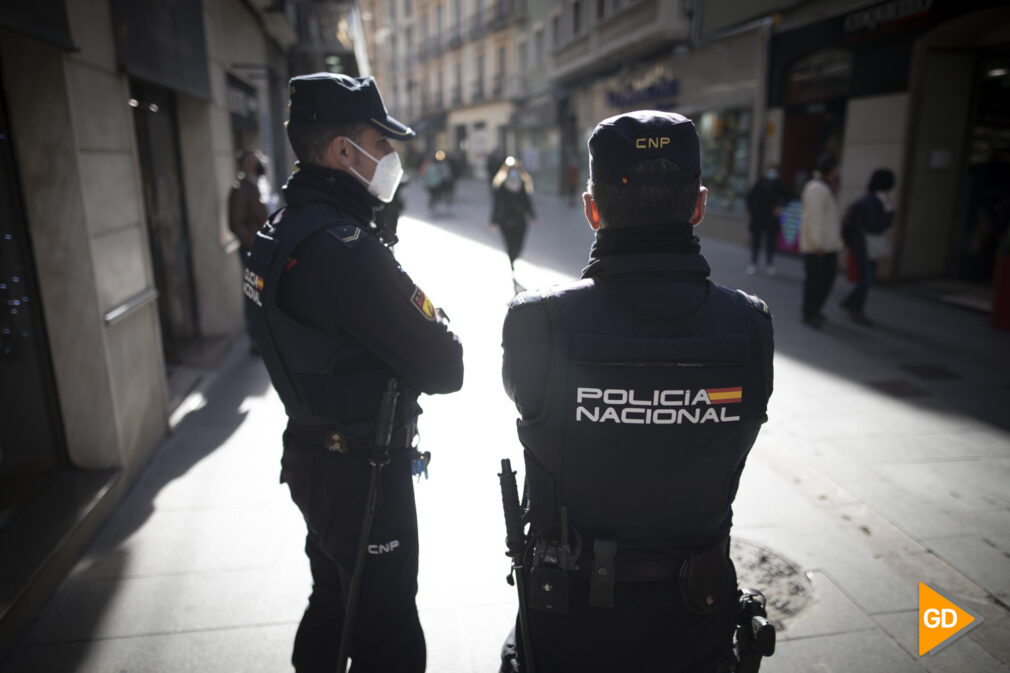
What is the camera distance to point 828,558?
3393mm

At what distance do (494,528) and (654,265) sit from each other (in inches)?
99.7

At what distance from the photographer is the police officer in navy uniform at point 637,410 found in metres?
1.47

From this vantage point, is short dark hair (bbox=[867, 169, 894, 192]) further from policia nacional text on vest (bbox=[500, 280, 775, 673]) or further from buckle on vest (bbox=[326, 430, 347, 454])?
buckle on vest (bbox=[326, 430, 347, 454])

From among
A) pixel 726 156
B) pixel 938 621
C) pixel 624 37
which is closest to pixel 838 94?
pixel 726 156

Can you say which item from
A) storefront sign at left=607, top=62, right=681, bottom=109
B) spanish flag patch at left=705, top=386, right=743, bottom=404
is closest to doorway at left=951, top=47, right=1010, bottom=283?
storefront sign at left=607, top=62, right=681, bottom=109

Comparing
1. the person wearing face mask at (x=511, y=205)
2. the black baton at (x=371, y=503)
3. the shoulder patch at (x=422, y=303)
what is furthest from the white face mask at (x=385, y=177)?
the person wearing face mask at (x=511, y=205)

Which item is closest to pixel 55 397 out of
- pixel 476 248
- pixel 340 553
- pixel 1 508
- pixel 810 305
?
pixel 1 508

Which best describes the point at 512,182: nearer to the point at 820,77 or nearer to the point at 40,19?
the point at 820,77

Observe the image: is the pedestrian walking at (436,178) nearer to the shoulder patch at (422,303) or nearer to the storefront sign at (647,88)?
the storefront sign at (647,88)

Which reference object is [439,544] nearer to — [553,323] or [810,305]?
[553,323]

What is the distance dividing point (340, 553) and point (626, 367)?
115 cm

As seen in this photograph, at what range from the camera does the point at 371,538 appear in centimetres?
206

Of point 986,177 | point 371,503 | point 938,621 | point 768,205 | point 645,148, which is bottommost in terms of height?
point 938,621

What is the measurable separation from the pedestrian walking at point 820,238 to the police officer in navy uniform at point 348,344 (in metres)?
6.73
